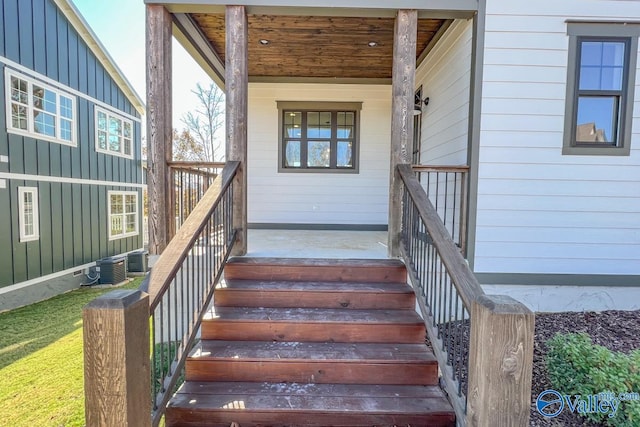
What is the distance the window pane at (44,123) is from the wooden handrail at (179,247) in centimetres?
713

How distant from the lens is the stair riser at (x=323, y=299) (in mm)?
2826

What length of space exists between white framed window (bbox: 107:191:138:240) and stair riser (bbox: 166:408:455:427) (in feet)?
31.7

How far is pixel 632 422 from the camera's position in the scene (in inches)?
79.8

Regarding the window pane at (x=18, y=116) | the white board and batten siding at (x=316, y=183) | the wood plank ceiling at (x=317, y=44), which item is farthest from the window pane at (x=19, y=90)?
the white board and batten siding at (x=316, y=183)

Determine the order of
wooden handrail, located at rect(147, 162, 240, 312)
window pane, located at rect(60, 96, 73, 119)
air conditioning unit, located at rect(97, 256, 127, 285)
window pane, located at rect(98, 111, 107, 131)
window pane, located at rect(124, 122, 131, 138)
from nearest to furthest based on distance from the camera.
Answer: wooden handrail, located at rect(147, 162, 240, 312)
window pane, located at rect(60, 96, 73, 119)
air conditioning unit, located at rect(97, 256, 127, 285)
window pane, located at rect(98, 111, 107, 131)
window pane, located at rect(124, 122, 131, 138)

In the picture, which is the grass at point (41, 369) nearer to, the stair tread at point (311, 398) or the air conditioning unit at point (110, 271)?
the stair tread at point (311, 398)

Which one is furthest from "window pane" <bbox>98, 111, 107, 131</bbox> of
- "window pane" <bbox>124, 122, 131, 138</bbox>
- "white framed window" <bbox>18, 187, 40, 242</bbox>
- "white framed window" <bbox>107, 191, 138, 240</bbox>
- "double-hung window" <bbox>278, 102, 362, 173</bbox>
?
"double-hung window" <bbox>278, 102, 362, 173</bbox>

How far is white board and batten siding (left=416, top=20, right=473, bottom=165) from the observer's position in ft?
12.5

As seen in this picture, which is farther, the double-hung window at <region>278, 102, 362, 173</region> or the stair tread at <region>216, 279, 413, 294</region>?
the double-hung window at <region>278, 102, 362, 173</region>

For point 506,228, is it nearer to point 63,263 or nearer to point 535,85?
point 535,85

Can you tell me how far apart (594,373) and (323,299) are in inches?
79.8

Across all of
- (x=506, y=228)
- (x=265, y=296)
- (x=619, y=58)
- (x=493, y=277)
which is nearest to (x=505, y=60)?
(x=619, y=58)

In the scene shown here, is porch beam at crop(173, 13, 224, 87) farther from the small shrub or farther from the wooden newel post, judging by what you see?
the small shrub

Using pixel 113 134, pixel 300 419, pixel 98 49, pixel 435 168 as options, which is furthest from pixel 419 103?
pixel 113 134
